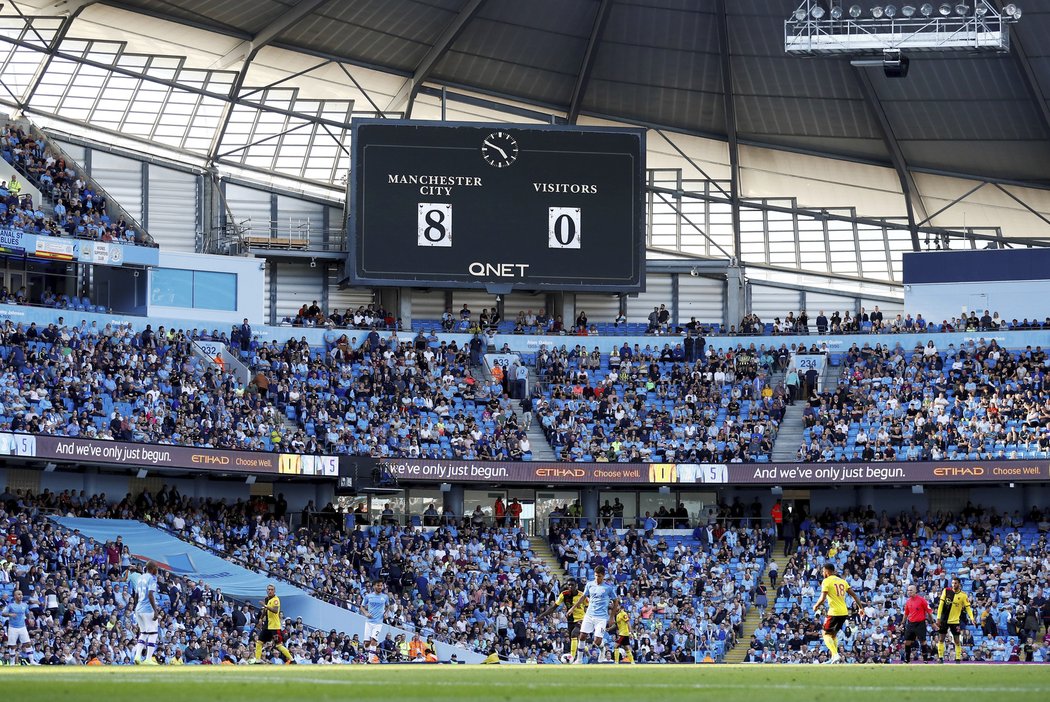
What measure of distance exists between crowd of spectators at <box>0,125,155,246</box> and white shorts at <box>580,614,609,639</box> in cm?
3151

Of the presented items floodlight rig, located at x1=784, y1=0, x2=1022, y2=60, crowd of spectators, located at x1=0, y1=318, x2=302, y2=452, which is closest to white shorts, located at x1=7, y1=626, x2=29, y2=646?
crowd of spectators, located at x1=0, y1=318, x2=302, y2=452

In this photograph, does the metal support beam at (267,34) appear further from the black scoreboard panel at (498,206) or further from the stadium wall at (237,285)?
the stadium wall at (237,285)

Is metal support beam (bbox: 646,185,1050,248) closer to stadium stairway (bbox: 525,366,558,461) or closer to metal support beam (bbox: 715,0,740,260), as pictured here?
metal support beam (bbox: 715,0,740,260)

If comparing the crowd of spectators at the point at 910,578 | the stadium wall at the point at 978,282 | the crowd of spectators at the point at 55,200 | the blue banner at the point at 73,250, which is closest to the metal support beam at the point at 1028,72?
the stadium wall at the point at 978,282

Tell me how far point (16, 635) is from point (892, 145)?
1454 inches

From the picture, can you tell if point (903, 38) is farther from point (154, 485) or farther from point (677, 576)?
point (154, 485)

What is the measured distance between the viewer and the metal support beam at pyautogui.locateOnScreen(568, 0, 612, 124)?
53.4m

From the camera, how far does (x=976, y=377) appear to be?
2074 inches

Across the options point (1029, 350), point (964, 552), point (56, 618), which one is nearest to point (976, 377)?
point (1029, 350)

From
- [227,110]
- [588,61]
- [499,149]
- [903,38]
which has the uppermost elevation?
[588,61]

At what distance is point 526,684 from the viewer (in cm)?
1534

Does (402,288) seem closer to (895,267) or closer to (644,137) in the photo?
(644,137)

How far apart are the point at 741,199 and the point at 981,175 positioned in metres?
9.02

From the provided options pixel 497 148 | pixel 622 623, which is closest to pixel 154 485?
pixel 497 148
